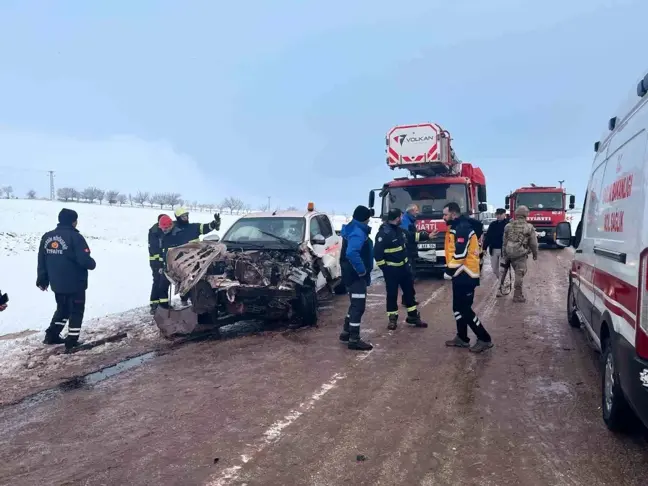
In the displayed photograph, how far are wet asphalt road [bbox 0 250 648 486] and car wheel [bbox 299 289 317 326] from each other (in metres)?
0.94

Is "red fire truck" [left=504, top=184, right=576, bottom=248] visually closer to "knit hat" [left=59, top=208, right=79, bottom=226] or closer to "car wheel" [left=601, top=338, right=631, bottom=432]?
"car wheel" [left=601, top=338, right=631, bottom=432]

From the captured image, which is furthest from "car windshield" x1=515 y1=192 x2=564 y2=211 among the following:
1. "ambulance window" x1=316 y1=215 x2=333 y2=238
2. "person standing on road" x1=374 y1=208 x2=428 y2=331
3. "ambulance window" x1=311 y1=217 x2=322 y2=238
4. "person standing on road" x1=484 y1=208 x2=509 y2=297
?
"person standing on road" x1=374 y1=208 x2=428 y2=331

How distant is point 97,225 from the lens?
31922 millimetres

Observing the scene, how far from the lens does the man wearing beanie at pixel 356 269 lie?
6.20 m

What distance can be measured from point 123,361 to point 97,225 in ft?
95.0

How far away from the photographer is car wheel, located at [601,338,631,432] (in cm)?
357

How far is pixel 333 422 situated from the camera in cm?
396

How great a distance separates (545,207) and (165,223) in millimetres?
16497

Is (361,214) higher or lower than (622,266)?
higher

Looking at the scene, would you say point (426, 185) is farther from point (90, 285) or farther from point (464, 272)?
point (90, 285)

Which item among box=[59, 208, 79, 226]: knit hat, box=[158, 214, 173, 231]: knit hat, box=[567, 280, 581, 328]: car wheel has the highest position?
box=[59, 208, 79, 226]: knit hat

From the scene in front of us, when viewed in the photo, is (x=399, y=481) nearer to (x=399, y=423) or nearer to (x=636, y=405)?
(x=399, y=423)

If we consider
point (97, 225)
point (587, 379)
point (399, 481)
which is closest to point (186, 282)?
point (399, 481)

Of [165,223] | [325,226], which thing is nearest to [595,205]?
[325,226]
